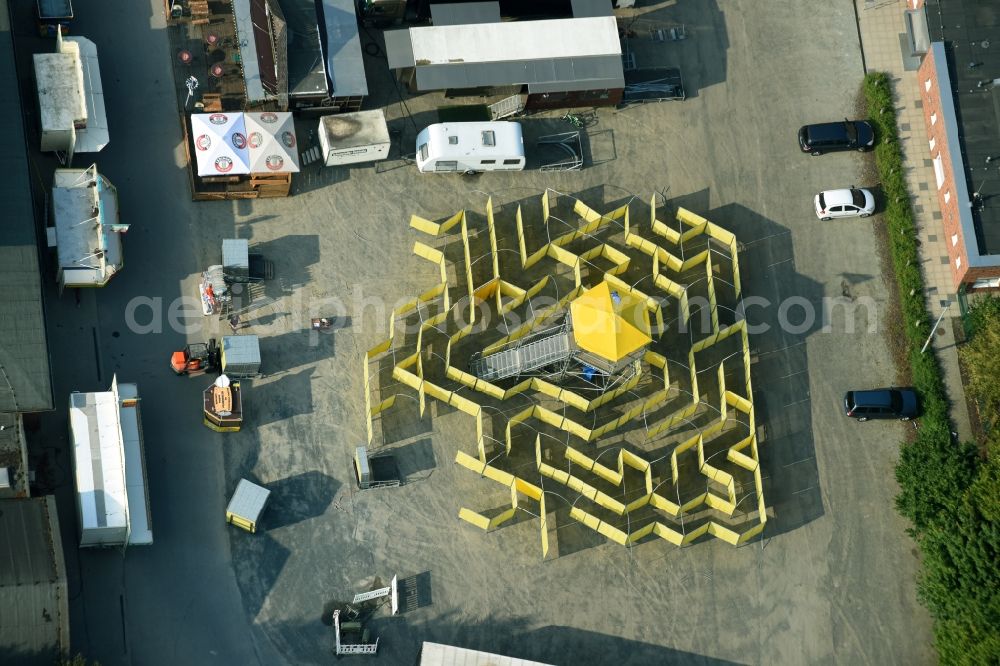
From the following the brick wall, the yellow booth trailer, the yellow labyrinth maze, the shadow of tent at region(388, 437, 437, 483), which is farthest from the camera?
the brick wall

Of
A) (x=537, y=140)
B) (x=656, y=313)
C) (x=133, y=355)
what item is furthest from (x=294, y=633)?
(x=537, y=140)

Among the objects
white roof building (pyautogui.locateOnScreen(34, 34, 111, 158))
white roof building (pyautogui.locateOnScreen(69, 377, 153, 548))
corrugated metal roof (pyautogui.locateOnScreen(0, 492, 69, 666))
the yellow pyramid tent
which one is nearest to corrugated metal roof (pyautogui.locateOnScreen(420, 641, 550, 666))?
white roof building (pyautogui.locateOnScreen(69, 377, 153, 548))

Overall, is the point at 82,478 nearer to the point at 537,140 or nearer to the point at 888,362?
the point at 537,140

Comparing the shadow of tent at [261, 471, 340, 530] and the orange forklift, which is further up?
the orange forklift

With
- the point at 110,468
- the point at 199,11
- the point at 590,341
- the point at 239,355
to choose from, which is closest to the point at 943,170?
the point at 590,341

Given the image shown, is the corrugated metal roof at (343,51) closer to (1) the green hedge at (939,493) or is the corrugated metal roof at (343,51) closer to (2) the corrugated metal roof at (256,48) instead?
(2) the corrugated metal roof at (256,48)

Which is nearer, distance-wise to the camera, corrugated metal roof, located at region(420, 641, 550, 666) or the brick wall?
corrugated metal roof, located at region(420, 641, 550, 666)

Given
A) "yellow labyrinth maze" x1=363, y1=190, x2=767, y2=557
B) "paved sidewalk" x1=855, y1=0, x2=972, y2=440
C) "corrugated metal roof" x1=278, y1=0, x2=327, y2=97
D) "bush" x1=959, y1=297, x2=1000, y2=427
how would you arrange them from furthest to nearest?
"paved sidewalk" x1=855, y1=0, x2=972, y2=440, "corrugated metal roof" x1=278, y1=0, x2=327, y2=97, "bush" x1=959, y1=297, x2=1000, y2=427, "yellow labyrinth maze" x1=363, y1=190, x2=767, y2=557

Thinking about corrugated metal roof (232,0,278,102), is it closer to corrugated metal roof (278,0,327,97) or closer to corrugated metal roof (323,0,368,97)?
corrugated metal roof (278,0,327,97)

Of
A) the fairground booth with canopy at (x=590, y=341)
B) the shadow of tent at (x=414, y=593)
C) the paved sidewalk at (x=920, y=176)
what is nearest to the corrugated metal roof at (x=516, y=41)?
the fairground booth with canopy at (x=590, y=341)
